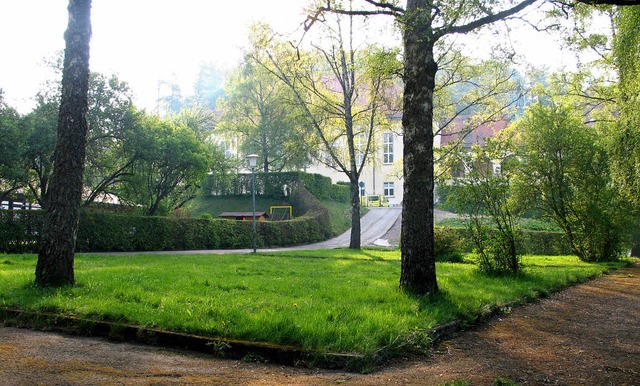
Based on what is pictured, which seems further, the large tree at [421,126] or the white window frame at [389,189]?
the white window frame at [389,189]

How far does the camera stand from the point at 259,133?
147ft

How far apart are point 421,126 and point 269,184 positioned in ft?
119

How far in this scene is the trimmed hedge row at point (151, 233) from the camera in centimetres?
1666

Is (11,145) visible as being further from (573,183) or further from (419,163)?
(573,183)

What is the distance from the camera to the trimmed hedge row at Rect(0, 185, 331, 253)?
54.6 feet

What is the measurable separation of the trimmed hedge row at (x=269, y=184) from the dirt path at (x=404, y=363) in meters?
37.1

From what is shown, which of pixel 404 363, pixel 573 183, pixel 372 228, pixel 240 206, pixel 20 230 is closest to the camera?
pixel 404 363

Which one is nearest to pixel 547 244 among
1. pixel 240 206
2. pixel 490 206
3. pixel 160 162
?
pixel 490 206

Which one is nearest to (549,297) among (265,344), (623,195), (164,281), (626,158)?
(265,344)

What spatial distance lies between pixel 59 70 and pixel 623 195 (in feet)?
80.8

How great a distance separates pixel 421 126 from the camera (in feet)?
24.3

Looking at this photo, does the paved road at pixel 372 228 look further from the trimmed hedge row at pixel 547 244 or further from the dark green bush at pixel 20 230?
the dark green bush at pixel 20 230

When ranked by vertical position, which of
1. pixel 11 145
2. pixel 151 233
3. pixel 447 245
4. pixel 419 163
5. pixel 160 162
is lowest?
pixel 447 245

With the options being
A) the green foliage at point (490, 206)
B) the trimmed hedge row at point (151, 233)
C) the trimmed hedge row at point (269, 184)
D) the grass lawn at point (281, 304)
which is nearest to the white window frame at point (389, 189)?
the trimmed hedge row at point (269, 184)
